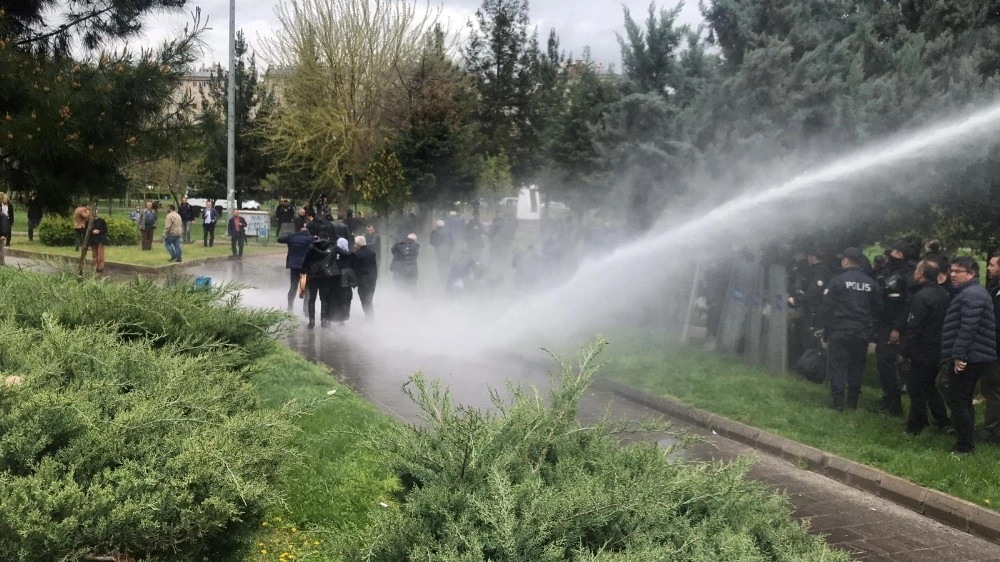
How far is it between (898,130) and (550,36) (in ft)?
115

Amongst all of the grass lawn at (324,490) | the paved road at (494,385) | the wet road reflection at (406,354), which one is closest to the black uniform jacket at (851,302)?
the paved road at (494,385)

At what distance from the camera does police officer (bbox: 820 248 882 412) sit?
9.30 meters

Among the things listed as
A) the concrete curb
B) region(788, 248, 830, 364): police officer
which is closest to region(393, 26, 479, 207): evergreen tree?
region(788, 248, 830, 364): police officer

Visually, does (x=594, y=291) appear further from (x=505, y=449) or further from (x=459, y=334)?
(x=505, y=449)

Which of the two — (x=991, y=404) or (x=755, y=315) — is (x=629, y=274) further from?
(x=991, y=404)

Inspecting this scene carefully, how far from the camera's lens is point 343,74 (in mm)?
35469

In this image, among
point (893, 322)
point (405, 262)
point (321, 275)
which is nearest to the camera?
point (893, 322)

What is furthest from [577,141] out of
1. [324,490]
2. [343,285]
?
[324,490]

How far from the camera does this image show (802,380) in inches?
429

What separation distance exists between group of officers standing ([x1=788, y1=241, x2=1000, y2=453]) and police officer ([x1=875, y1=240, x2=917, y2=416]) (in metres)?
0.01

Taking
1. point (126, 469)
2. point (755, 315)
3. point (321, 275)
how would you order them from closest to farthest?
point (126, 469), point (755, 315), point (321, 275)

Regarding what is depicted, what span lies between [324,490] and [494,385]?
5.43 metres

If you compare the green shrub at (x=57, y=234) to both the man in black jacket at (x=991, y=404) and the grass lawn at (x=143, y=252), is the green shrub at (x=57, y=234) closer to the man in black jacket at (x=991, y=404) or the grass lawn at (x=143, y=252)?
the grass lawn at (x=143, y=252)

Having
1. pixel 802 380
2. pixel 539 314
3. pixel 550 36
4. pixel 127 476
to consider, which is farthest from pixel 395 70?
pixel 127 476
